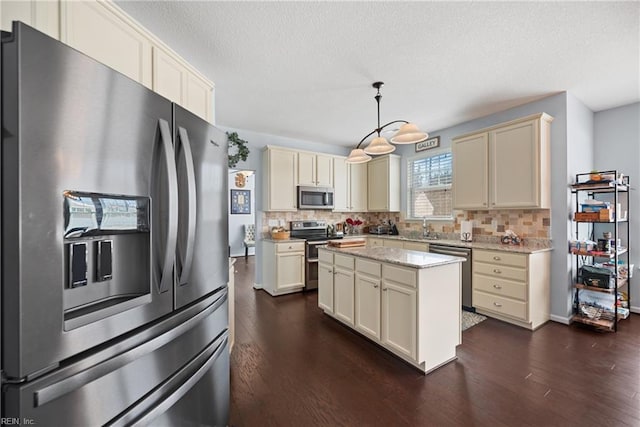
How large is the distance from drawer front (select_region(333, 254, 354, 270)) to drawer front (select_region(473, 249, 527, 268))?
1.76 meters

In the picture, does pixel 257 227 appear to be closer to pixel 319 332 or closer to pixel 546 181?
pixel 319 332

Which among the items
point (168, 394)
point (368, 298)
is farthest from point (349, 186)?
point (168, 394)

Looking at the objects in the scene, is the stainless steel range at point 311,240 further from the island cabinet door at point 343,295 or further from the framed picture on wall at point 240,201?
the framed picture on wall at point 240,201

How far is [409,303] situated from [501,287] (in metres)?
1.77

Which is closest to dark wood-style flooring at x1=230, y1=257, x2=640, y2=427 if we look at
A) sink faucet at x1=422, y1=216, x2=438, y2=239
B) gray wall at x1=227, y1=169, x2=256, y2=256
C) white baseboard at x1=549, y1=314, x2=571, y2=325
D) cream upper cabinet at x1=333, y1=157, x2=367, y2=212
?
white baseboard at x1=549, y1=314, x2=571, y2=325

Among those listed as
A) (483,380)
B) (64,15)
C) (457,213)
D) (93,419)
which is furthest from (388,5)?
(457,213)

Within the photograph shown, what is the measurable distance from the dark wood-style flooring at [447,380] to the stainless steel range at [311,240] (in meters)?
1.53

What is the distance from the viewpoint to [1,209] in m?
0.71

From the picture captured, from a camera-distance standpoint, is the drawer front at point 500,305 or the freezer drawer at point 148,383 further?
the drawer front at point 500,305

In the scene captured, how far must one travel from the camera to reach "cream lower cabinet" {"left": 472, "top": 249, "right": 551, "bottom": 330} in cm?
Answer: 305

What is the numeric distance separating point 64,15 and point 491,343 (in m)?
4.01

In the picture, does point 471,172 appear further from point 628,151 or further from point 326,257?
point 326,257

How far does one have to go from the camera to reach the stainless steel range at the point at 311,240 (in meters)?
4.62

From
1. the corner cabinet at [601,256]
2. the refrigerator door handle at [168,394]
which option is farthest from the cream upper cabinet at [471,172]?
the refrigerator door handle at [168,394]
